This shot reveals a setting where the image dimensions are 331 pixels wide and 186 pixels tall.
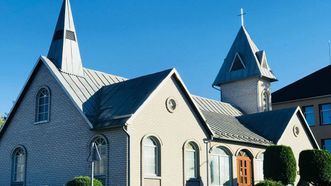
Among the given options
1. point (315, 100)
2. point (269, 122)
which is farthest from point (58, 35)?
point (315, 100)

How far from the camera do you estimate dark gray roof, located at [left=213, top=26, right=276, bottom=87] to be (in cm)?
4238

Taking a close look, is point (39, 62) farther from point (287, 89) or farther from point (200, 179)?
point (287, 89)

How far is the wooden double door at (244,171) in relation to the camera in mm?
29859

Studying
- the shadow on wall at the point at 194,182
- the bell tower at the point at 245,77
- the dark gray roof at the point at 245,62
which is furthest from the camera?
the dark gray roof at the point at 245,62

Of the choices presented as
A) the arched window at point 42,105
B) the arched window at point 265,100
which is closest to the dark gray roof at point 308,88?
the arched window at point 265,100

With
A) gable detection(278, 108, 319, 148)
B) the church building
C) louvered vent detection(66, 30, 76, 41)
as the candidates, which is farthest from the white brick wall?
gable detection(278, 108, 319, 148)

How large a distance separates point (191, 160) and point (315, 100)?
27.4 metres

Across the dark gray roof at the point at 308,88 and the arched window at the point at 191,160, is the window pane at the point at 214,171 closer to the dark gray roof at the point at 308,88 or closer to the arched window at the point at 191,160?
the arched window at the point at 191,160

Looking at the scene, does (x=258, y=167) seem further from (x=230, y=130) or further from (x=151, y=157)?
(x=151, y=157)

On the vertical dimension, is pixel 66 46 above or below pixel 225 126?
above

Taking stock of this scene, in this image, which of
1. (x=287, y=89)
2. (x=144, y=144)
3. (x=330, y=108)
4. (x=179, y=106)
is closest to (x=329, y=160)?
(x=179, y=106)

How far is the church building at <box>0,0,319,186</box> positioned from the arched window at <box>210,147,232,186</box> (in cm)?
6

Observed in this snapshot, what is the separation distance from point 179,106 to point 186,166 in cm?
306

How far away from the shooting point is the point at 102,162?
77.3ft
